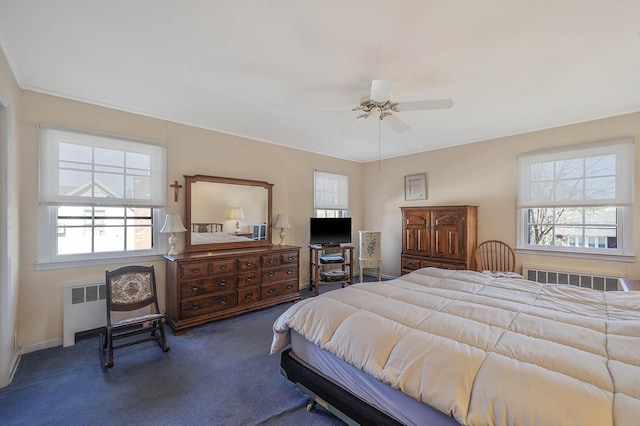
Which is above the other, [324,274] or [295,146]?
[295,146]

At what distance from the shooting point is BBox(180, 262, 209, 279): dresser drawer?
3113 millimetres

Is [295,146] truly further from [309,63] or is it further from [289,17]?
[289,17]

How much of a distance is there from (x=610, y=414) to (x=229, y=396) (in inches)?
84.8

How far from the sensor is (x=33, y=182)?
268 cm

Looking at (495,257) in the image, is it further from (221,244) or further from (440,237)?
(221,244)

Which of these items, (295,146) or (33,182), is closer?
(33,182)

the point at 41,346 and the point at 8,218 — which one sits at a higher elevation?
the point at 8,218

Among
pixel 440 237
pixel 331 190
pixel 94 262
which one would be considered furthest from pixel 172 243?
pixel 440 237

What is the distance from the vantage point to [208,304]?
10.8 feet

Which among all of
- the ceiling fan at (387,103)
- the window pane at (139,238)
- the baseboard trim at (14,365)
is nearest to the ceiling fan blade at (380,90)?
the ceiling fan at (387,103)

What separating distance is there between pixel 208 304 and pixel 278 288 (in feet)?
3.34

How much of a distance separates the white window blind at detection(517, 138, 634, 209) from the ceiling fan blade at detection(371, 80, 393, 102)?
113 inches

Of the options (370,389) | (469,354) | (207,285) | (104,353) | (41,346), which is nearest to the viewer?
(469,354)

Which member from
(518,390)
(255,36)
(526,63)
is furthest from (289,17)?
(518,390)
